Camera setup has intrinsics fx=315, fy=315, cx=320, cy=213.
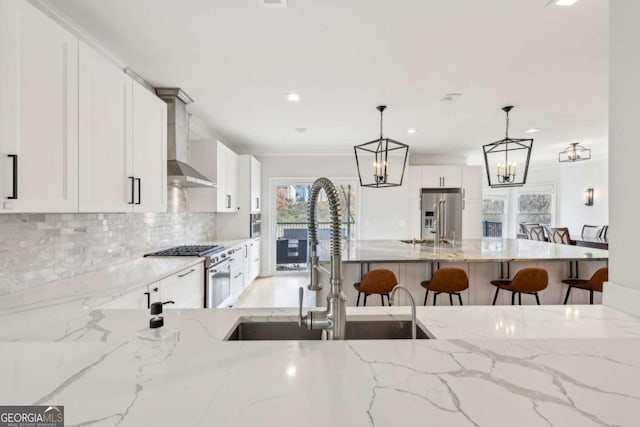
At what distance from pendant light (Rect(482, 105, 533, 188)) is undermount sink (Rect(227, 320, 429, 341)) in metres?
2.63

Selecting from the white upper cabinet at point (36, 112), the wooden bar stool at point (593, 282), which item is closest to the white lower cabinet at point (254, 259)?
the white upper cabinet at point (36, 112)

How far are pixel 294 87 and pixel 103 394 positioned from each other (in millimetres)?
3011

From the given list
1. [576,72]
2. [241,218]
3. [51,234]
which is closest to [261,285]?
[241,218]

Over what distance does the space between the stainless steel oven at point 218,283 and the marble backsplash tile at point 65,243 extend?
0.69 m

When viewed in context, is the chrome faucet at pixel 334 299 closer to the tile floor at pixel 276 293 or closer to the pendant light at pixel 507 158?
the pendant light at pixel 507 158

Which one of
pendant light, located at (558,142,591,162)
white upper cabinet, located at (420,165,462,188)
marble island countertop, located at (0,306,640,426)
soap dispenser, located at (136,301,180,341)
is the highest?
pendant light, located at (558,142,591,162)

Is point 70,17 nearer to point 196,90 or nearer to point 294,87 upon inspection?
point 196,90

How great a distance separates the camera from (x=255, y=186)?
562 cm

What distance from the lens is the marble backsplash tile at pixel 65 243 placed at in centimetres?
174

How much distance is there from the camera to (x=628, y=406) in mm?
588

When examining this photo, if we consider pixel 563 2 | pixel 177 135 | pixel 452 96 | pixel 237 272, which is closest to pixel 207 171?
pixel 177 135

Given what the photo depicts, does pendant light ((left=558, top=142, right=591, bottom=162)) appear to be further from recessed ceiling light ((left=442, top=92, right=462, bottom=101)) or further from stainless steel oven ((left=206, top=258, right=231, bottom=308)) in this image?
stainless steel oven ((left=206, top=258, right=231, bottom=308))

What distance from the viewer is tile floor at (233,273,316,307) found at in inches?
Result: 177

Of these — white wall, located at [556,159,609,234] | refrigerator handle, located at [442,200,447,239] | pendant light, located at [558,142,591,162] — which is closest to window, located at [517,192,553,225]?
white wall, located at [556,159,609,234]
